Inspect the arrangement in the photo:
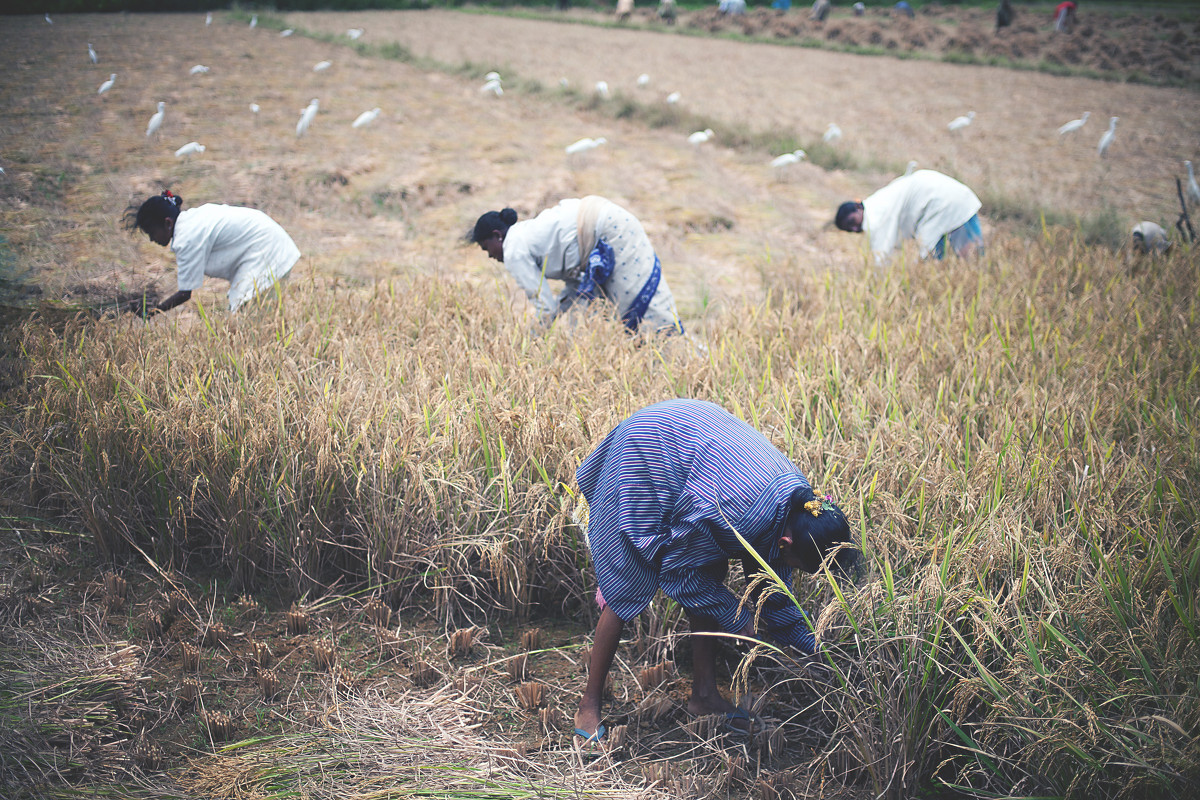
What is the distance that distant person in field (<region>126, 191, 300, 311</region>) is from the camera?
3.53m

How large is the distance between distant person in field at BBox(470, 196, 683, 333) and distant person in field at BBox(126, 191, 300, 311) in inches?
44.3

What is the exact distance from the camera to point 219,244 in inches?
148

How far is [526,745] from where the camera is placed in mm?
2090

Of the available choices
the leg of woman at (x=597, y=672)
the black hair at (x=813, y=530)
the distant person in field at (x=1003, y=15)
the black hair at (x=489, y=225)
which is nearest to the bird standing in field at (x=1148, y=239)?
the black hair at (x=489, y=225)

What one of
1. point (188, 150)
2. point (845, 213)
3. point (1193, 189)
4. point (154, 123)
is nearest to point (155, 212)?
point (188, 150)

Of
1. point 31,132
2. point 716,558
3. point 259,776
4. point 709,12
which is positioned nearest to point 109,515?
point 259,776

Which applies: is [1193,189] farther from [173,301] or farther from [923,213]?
[173,301]

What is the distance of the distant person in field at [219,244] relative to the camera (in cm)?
353

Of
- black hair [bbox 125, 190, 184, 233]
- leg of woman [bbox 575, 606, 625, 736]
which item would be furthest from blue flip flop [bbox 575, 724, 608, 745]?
black hair [bbox 125, 190, 184, 233]

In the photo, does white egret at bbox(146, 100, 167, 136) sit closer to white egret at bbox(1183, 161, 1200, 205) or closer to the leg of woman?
the leg of woman

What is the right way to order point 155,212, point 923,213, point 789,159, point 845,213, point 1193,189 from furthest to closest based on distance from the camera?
point 789,159 < point 1193,189 < point 923,213 < point 845,213 < point 155,212

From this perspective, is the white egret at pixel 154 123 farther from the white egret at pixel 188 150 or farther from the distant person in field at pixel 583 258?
the distant person in field at pixel 583 258

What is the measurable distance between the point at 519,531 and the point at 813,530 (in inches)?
45.5

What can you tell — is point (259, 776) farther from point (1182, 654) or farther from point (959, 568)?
point (1182, 654)
